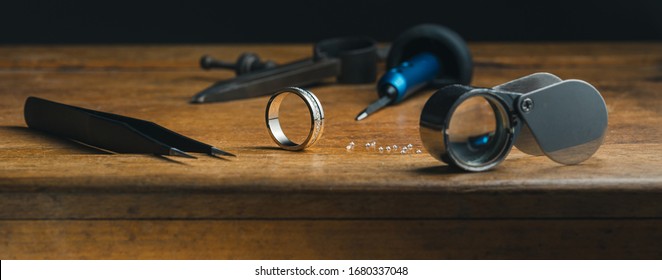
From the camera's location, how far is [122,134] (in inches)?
35.4

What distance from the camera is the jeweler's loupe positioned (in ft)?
2.58

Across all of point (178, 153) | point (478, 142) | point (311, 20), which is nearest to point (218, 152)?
point (178, 153)

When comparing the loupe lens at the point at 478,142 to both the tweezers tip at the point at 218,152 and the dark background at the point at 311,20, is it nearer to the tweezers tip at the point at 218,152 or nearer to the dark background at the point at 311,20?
the tweezers tip at the point at 218,152

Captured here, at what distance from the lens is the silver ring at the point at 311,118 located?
0.87m

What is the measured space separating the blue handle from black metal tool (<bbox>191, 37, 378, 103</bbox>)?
0.07m

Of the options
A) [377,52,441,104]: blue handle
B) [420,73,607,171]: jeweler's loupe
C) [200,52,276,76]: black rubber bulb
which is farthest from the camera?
[200,52,276,76]: black rubber bulb

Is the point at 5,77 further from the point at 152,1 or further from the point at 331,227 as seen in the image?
the point at 331,227

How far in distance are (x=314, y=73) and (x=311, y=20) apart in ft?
2.06

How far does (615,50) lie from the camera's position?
1468 millimetres

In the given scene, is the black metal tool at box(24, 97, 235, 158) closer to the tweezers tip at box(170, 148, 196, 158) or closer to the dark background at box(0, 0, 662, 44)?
the tweezers tip at box(170, 148, 196, 158)

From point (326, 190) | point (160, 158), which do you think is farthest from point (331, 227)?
→ point (160, 158)

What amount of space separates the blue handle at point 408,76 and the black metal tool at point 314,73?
7 centimetres

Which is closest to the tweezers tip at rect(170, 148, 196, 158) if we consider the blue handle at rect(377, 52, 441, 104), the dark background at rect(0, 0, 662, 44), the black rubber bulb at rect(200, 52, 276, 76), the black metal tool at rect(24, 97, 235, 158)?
the black metal tool at rect(24, 97, 235, 158)

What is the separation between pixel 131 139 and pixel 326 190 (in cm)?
20
